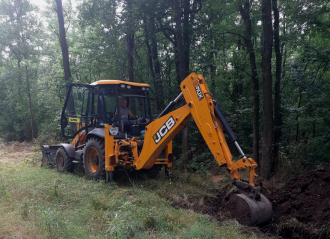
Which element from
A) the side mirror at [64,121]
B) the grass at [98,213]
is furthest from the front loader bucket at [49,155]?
the grass at [98,213]

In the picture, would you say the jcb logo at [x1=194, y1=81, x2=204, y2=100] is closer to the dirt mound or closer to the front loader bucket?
the dirt mound

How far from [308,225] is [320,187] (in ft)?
3.75

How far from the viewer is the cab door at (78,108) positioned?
8594 millimetres

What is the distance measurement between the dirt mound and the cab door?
17.8 feet

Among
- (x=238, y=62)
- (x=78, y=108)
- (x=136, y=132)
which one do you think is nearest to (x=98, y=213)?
(x=136, y=132)

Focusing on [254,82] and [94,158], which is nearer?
[94,158]

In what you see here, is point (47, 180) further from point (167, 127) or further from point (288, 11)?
point (288, 11)

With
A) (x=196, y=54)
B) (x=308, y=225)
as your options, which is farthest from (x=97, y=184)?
(x=196, y=54)

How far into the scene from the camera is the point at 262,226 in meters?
5.09

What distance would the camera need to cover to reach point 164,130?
674cm

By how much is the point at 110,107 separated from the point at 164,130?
2.14 metres

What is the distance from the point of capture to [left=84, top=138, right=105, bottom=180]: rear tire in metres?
7.92

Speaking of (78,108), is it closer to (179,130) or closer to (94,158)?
(94,158)

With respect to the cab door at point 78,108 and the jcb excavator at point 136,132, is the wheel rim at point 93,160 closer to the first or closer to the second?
the jcb excavator at point 136,132
